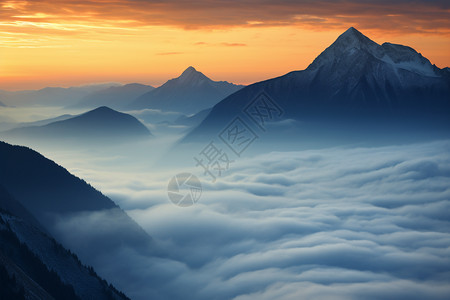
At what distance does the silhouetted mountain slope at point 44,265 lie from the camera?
105 metres

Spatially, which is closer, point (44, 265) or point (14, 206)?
point (44, 265)

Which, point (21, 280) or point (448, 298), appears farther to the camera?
point (448, 298)

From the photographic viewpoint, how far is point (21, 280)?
89625mm

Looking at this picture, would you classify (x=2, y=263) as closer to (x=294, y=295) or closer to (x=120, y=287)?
(x=120, y=287)

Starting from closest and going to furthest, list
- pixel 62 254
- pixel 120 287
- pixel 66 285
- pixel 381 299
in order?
1. pixel 66 285
2. pixel 62 254
3. pixel 120 287
4. pixel 381 299

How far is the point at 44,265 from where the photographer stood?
109m

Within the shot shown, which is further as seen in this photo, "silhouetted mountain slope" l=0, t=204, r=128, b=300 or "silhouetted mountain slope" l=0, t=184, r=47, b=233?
"silhouetted mountain slope" l=0, t=184, r=47, b=233

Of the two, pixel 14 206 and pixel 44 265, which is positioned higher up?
pixel 14 206

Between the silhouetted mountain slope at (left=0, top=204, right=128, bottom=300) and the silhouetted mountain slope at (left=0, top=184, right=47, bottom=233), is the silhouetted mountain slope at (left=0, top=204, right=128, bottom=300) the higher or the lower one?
the lower one

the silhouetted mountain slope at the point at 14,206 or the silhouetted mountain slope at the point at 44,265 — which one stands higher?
the silhouetted mountain slope at the point at 14,206

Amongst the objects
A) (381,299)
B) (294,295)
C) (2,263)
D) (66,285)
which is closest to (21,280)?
(2,263)

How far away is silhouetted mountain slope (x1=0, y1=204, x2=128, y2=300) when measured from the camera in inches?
4117

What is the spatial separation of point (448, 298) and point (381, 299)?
98.2 ft

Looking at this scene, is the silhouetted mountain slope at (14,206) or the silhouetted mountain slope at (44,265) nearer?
the silhouetted mountain slope at (44,265)
